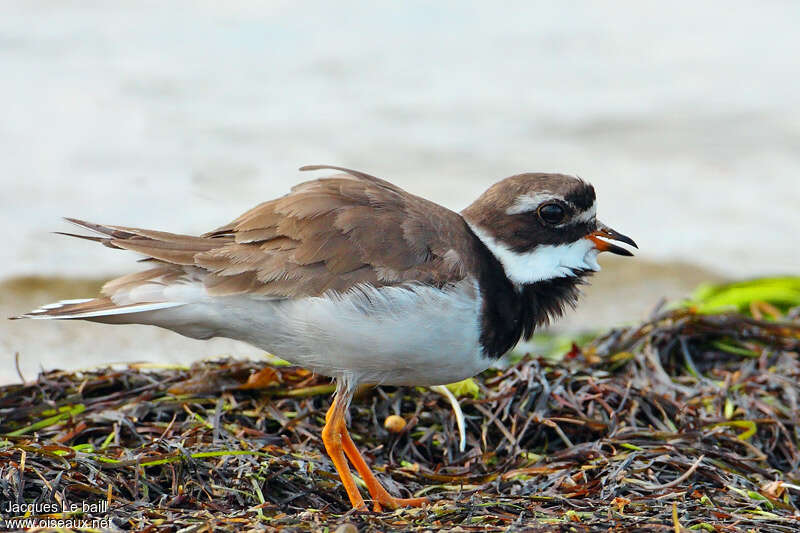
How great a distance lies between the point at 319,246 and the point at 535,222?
1.06m

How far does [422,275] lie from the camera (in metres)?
4.45

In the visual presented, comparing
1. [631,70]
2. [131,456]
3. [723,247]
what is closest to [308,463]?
[131,456]

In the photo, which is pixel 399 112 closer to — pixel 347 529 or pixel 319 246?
pixel 319 246

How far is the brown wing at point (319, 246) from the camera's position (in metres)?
4.46

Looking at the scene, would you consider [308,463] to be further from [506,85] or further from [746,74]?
[746,74]

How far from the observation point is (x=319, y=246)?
177 inches

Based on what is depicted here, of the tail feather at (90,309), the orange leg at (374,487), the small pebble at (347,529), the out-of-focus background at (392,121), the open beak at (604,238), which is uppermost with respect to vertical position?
the out-of-focus background at (392,121)

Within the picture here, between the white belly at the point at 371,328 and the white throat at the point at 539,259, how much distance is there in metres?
0.35

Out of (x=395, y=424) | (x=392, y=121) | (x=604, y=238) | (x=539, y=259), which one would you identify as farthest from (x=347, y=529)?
(x=392, y=121)

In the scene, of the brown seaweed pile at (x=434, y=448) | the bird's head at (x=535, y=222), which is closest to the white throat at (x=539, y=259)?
the bird's head at (x=535, y=222)

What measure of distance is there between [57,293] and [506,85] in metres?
6.38

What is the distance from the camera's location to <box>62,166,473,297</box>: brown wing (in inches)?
175

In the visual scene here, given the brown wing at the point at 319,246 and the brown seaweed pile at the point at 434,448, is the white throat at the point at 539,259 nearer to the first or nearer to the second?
the brown wing at the point at 319,246

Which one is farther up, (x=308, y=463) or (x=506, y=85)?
(x=506, y=85)
